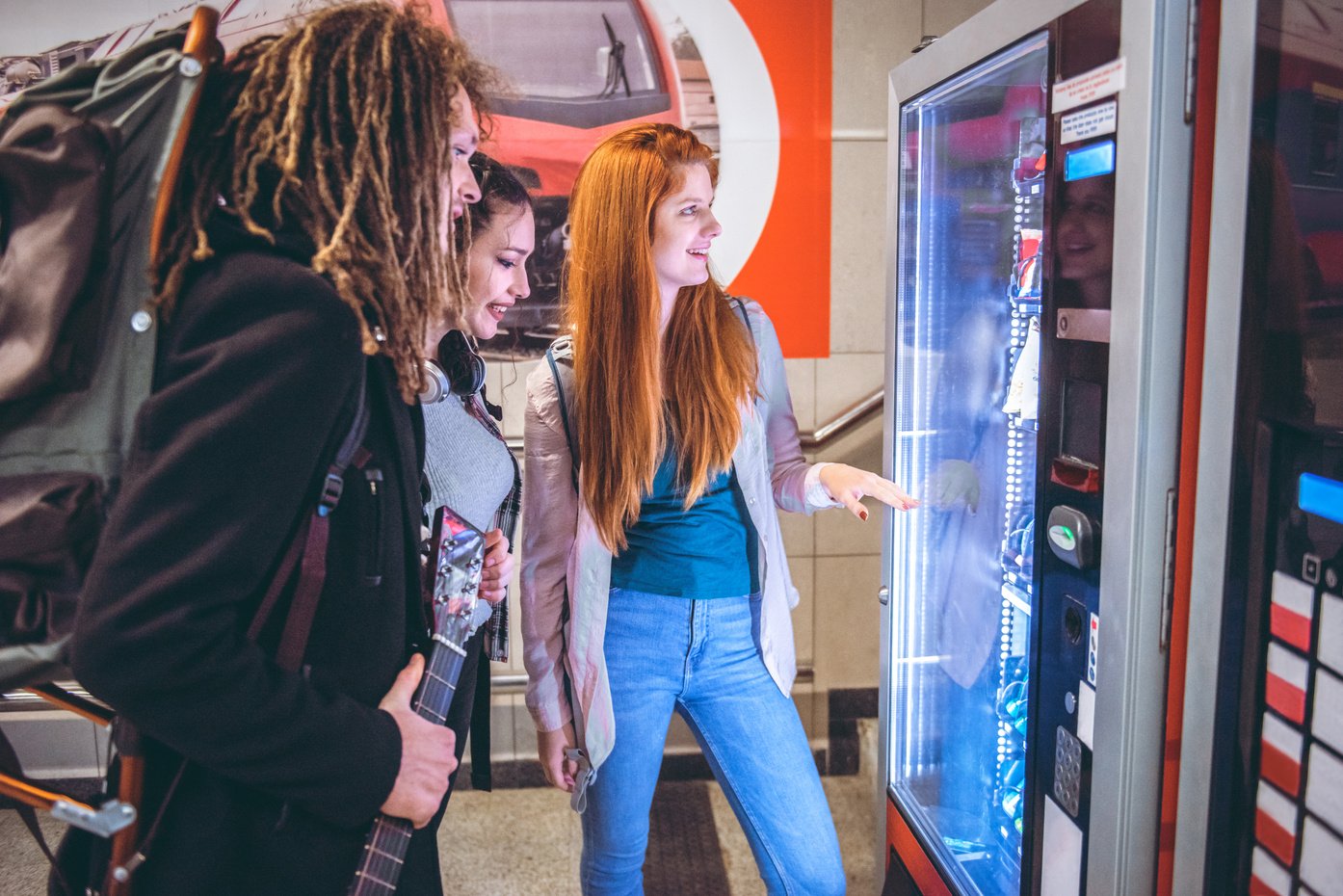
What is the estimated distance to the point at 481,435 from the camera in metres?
1.50

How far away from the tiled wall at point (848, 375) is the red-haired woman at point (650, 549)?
1261 mm

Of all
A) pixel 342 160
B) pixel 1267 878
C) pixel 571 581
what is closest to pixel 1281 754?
pixel 1267 878

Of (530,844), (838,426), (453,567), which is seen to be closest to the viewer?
(453,567)

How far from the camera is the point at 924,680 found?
1957 mm

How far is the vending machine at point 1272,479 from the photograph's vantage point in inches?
39.4

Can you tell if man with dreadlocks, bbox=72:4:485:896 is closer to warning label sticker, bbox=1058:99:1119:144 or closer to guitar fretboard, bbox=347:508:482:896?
guitar fretboard, bbox=347:508:482:896

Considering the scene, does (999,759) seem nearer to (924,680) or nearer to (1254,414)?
(924,680)

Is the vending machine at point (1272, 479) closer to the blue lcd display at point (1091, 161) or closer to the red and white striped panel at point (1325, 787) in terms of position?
the red and white striped panel at point (1325, 787)

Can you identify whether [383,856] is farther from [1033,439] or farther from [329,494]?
[1033,439]

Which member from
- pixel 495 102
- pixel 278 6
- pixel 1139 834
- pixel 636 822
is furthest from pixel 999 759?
pixel 278 6

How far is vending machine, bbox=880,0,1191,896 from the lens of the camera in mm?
1170

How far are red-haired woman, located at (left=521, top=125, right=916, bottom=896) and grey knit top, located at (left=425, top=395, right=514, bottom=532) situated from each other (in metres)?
0.23

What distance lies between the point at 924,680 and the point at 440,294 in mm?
1390

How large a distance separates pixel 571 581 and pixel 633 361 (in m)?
0.41
